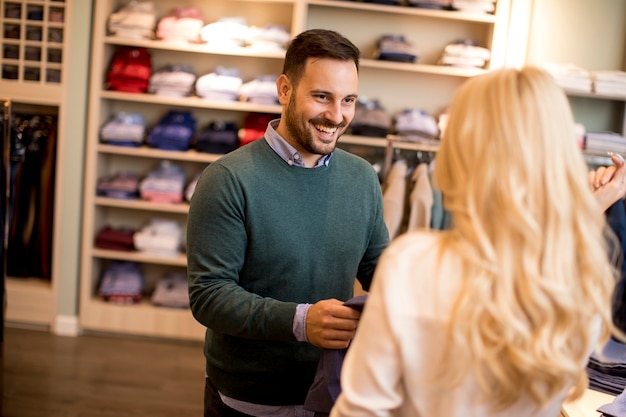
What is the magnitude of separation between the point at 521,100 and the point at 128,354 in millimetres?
3712

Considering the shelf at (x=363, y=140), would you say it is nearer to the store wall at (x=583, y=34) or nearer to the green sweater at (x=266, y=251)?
the store wall at (x=583, y=34)

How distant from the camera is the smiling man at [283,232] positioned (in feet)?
5.73

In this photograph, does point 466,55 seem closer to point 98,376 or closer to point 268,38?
point 268,38

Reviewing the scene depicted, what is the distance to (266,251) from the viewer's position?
1.80 m

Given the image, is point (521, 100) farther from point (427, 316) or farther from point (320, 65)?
point (320, 65)

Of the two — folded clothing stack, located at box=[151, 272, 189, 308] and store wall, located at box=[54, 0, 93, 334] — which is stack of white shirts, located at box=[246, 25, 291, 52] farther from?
folded clothing stack, located at box=[151, 272, 189, 308]

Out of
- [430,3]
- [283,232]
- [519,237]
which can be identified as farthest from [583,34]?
[519,237]

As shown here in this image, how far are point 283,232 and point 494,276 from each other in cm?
85

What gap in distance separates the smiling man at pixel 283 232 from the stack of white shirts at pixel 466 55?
2739 mm

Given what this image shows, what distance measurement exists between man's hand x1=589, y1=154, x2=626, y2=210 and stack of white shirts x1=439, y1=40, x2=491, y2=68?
2798 mm

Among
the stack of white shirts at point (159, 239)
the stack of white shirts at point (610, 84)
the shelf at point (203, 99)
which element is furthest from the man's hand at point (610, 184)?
the stack of white shirts at point (159, 239)

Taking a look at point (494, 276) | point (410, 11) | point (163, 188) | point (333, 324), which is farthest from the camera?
point (163, 188)

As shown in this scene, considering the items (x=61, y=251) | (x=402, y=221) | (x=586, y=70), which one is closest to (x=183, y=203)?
(x=61, y=251)

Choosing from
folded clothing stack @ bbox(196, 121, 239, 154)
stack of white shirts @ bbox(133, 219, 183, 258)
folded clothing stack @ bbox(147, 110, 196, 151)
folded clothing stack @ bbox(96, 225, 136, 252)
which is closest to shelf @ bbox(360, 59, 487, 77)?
folded clothing stack @ bbox(196, 121, 239, 154)
